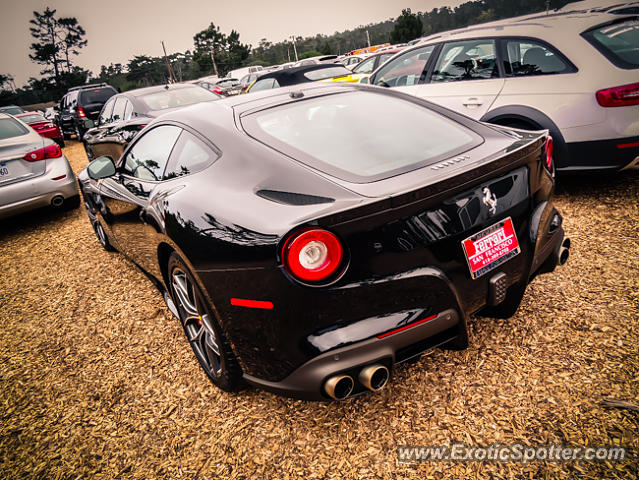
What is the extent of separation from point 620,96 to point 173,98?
243 inches

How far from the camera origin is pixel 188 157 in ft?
7.59

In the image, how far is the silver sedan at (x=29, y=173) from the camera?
529 centimetres

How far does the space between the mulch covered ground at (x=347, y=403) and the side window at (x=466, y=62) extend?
210 centimetres

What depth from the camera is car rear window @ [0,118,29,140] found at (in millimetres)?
5693

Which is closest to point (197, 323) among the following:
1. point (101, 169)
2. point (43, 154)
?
point (101, 169)

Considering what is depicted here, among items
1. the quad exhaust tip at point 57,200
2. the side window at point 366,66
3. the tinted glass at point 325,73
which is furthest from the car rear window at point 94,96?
the quad exhaust tip at point 57,200

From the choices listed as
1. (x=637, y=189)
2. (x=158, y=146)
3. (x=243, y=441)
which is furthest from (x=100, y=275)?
(x=637, y=189)

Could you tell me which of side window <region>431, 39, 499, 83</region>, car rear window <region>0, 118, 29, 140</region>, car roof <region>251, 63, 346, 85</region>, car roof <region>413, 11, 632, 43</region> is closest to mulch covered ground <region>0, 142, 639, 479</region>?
car roof <region>413, 11, 632, 43</region>

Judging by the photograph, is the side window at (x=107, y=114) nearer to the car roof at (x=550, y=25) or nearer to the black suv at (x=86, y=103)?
the black suv at (x=86, y=103)

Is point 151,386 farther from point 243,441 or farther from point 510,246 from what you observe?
point 510,246

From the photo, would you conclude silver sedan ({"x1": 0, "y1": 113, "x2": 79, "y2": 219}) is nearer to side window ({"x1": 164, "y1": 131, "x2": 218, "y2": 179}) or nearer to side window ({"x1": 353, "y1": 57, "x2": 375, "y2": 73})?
side window ({"x1": 164, "y1": 131, "x2": 218, "y2": 179})

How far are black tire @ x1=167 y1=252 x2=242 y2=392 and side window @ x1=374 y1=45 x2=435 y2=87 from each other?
4.01 metres

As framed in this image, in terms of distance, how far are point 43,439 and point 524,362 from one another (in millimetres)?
2703

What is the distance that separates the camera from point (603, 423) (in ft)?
5.70
